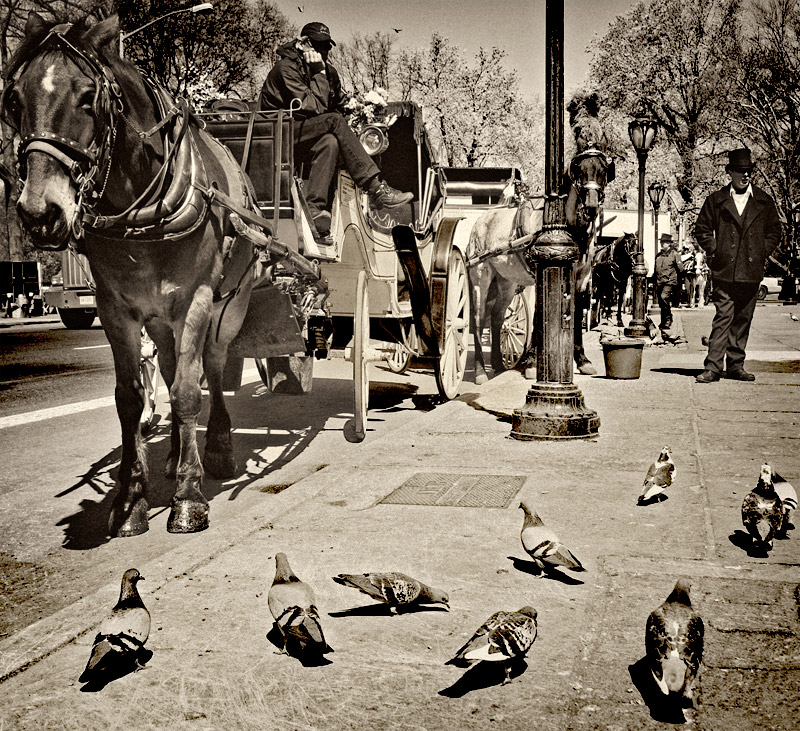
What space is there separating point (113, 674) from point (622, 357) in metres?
10.5

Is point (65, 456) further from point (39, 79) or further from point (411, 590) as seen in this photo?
point (411, 590)

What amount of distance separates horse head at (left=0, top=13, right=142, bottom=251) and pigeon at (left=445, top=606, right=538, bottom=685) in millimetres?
3090

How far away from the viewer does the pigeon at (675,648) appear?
3.15 meters

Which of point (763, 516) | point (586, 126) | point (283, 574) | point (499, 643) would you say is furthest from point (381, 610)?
point (586, 126)

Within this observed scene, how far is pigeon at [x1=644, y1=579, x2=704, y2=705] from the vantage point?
3154mm

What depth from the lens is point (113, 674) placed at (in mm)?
3570

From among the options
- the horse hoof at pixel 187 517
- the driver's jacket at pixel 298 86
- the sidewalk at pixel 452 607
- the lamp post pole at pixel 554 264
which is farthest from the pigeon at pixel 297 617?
the driver's jacket at pixel 298 86

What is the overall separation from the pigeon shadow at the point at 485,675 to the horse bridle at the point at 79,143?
313 cm

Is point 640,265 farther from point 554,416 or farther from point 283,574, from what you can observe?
point 283,574

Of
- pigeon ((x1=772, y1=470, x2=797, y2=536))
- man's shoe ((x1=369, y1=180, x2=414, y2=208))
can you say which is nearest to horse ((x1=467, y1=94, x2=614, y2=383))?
man's shoe ((x1=369, y1=180, x2=414, y2=208))

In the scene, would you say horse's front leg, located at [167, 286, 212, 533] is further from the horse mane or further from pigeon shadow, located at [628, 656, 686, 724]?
the horse mane

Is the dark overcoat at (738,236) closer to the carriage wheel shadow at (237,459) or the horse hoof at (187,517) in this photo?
the carriage wheel shadow at (237,459)

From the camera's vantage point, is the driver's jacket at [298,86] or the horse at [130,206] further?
the driver's jacket at [298,86]

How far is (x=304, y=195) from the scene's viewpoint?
28.6ft
